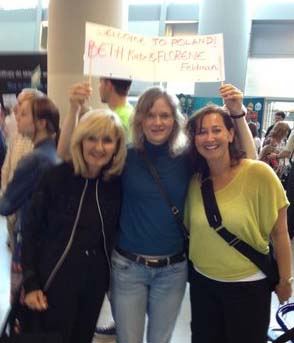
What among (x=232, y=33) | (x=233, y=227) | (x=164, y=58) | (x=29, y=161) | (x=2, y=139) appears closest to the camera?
(x=233, y=227)

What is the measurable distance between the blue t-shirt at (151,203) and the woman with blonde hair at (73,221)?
2.1 inches

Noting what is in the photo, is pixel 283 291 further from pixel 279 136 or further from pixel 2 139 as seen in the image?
pixel 279 136

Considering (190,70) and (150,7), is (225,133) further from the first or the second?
(150,7)

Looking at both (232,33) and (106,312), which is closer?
(106,312)

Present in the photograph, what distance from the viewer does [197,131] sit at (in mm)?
1733

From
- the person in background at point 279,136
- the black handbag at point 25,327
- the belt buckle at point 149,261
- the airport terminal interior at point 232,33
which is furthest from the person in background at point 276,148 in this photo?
the black handbag at point 25,327

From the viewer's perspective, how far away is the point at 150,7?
32.9 ft

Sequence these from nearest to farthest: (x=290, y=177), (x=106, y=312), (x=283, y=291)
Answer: (x=283, y=291) < (x=106, y=312) < (x=290, y=177)

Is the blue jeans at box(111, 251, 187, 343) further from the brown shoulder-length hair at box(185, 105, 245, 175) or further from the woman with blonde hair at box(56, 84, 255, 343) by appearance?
the brown shoulder-length hair at box(185, 105, 245, 175)

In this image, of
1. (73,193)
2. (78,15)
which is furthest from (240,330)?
(78,15)

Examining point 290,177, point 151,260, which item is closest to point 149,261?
point 151,260

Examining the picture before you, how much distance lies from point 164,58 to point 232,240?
0.94 meters

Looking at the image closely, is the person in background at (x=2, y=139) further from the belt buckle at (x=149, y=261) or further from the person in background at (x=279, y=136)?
the person in background at (x=279, y=136)

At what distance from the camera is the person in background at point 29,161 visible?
6.28 feet
